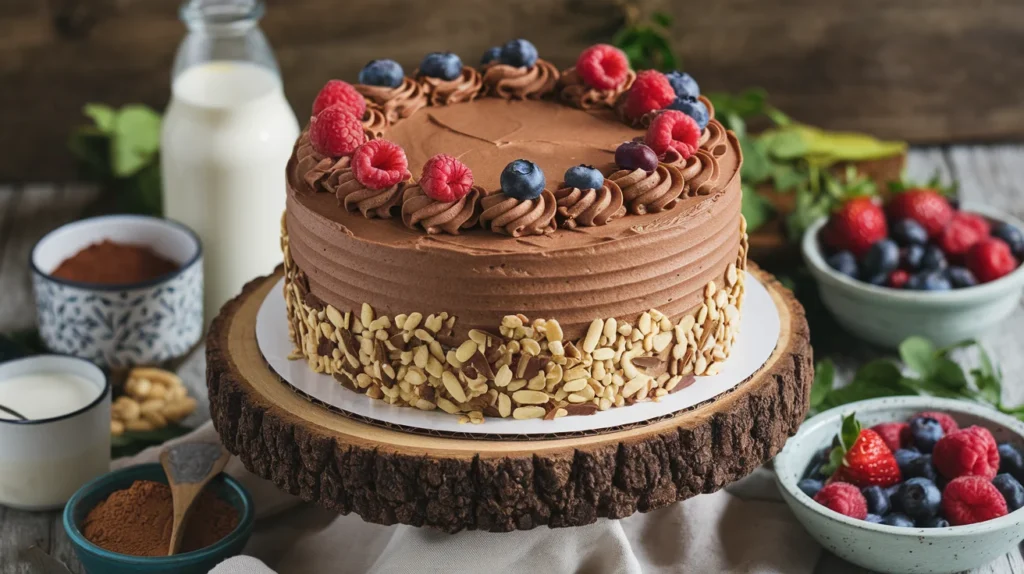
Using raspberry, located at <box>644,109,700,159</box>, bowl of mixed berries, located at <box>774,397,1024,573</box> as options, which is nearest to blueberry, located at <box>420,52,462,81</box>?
raspberry, located at <box>644,109,700,159</box>

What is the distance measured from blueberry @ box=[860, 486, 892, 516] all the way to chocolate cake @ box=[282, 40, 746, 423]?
374 mm

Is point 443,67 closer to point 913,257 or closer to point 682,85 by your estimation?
point 682,85

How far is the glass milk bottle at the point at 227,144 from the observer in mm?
3053

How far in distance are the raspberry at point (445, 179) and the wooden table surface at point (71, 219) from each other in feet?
3.20

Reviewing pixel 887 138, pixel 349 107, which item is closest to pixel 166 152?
pixel 349 107

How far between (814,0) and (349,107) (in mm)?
2069

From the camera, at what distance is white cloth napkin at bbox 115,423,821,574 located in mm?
2174

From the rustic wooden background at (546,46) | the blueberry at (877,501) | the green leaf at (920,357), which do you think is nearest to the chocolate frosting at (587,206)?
the blueberry at (877,501)

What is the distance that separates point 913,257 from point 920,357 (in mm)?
318

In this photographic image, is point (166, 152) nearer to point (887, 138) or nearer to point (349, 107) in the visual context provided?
point (349, 107)

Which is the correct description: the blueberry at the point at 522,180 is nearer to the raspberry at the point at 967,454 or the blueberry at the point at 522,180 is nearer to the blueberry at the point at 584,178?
the blueberry at the point at 584,178

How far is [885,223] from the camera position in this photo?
10.2 ft

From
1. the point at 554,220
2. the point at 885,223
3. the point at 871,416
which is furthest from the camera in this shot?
the point at 885,223

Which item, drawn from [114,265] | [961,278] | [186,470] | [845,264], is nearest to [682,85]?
[845,264]
